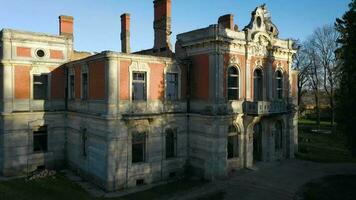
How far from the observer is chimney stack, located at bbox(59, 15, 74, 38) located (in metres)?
24.7

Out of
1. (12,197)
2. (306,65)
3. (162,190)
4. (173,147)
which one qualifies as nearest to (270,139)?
(173,147)

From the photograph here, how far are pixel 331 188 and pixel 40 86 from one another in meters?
20.3

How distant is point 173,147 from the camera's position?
21.2 metres

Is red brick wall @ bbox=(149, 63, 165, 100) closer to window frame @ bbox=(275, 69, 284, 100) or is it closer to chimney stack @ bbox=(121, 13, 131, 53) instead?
chimney stack @ bbox=(121, 13, 131, 53)

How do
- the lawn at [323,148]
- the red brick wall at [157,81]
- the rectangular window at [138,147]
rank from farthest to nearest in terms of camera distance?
1. the lawn at [323,148]
2. the red brick wall at [157,81]
3. the rectangular window at [138,147]

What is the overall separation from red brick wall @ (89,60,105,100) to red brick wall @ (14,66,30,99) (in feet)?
17.2

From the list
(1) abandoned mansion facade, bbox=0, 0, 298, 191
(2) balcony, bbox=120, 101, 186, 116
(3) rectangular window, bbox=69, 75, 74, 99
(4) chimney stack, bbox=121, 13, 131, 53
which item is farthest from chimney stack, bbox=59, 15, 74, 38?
(2) balcony, bbox=120, 101, 186, 116

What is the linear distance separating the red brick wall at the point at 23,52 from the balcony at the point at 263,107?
50.0 ft

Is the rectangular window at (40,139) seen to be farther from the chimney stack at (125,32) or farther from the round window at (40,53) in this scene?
the chimney stack at (125,32)

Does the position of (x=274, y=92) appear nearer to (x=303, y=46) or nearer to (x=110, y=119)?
(x=110, y=119)

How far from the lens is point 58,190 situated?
18.4 m

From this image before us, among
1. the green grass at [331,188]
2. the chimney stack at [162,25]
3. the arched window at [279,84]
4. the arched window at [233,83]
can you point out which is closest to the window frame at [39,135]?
the chimney stack at [162,25]

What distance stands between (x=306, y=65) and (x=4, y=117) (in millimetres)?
42863

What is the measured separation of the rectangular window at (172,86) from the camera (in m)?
20.8
